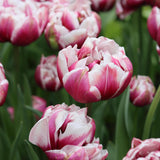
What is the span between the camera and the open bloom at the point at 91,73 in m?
0.62

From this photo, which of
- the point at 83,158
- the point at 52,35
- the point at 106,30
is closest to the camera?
the point at 83,158

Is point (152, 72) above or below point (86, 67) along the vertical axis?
below

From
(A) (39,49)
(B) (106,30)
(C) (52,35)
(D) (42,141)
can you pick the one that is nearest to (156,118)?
(C) (52,35)

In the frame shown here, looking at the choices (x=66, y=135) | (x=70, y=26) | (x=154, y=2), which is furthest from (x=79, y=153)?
(x=154, y=2)

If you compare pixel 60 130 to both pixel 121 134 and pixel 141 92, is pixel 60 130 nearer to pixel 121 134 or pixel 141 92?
pixel 121 134

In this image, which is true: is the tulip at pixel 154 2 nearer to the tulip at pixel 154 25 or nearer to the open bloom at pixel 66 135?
the tulip at pixel 154 25

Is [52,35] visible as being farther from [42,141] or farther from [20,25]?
[42,141]

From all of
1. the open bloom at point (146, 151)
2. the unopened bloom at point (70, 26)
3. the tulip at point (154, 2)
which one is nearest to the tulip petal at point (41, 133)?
the open bloom at point (146, 151)

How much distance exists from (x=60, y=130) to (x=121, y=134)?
0.69 ft

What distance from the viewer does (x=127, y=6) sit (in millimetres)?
1097

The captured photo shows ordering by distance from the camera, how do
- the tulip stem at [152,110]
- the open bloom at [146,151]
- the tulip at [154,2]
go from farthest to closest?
the tulip at [154,2] < the tulip stem at [152,110] < the open bloom at [146,151]

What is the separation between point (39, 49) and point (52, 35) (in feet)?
1.60

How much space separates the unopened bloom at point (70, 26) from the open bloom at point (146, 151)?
1.03 ft

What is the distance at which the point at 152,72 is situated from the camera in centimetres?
130
